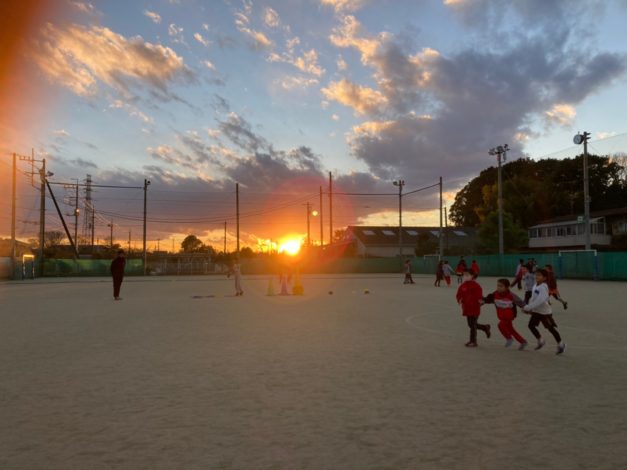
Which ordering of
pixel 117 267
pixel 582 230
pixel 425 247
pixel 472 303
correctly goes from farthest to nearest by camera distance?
1. pixel 425 247
2. pixel 582 230
3. pixel 117 267
4. pixel 472 303

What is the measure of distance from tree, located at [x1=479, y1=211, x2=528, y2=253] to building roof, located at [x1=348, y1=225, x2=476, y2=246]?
2000 cm

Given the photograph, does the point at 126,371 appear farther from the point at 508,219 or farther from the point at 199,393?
the point at 508,219

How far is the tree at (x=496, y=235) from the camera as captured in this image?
61938 millimetres

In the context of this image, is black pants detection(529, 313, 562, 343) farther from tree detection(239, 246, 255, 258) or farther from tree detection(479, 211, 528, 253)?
tree detection(239, 246, 255, 258)

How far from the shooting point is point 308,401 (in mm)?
5430

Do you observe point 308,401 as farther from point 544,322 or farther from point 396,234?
point 396,234

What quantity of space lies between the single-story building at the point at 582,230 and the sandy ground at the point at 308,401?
Result: 58166 millimetres

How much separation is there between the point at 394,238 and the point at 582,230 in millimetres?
30596

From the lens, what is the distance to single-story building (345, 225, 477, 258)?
3312 inches

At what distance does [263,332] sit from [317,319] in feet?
9.14

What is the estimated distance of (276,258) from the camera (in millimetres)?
64438

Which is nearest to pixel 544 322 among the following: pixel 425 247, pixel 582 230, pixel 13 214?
pixel 13 214

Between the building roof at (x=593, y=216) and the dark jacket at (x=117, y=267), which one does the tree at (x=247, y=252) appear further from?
the dark jacket at (x=117, y=267)

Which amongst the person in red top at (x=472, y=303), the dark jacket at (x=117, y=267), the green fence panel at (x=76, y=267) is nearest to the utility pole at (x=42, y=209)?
the green fence panel at (x=76, y=267)
